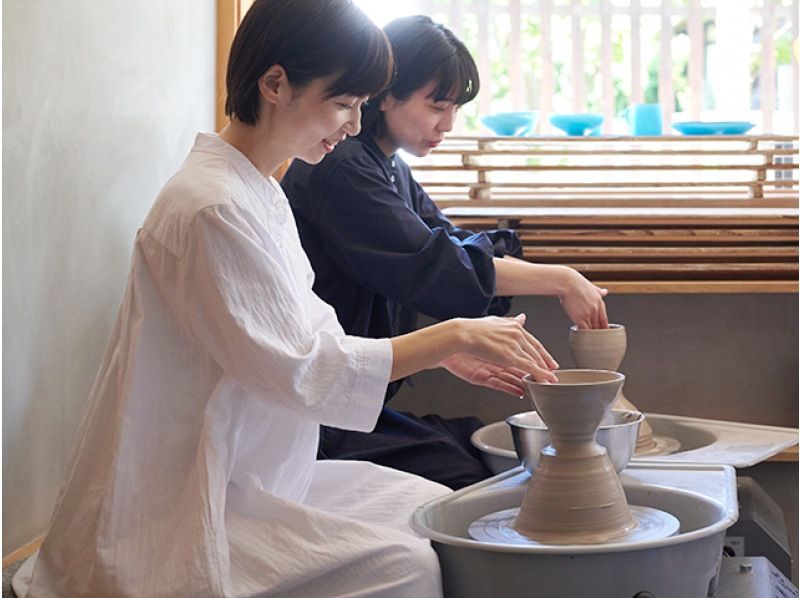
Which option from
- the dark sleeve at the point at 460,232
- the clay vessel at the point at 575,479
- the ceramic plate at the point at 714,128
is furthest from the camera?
the ceramic plate at the point at 714,128

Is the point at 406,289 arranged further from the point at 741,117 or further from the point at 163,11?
the point at 741,117

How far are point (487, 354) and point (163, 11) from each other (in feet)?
3.83

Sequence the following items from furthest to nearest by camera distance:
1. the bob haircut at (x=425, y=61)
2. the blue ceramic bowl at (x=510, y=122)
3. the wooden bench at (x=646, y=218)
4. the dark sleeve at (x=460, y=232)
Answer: the blue ceramic bowl at (x=510, y=122) < the wooden bench at (x=646, y=218) < the dark sleeve at (x=460, y=232) < the bob haircut at (x=425, y=61)

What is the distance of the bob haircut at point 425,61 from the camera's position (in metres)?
2.30

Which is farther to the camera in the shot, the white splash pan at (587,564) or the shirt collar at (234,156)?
the shirt collar at (234,156)

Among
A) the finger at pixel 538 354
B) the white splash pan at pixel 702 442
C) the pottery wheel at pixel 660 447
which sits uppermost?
the finger at pixel 538 354

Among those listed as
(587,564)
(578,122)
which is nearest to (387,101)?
(587,564)

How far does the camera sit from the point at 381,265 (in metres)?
2.22

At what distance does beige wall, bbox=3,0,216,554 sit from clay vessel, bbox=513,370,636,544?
81 cm

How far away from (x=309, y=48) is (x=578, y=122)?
207 centimetres

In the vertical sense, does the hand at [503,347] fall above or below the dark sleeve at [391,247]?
below

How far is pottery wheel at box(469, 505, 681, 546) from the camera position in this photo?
1.67 metres

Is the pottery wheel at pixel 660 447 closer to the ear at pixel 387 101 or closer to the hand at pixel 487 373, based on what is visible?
the hand at pixel 487 373

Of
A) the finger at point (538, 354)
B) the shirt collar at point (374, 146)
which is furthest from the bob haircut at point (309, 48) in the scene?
the shirt collar at point (374, 146)
